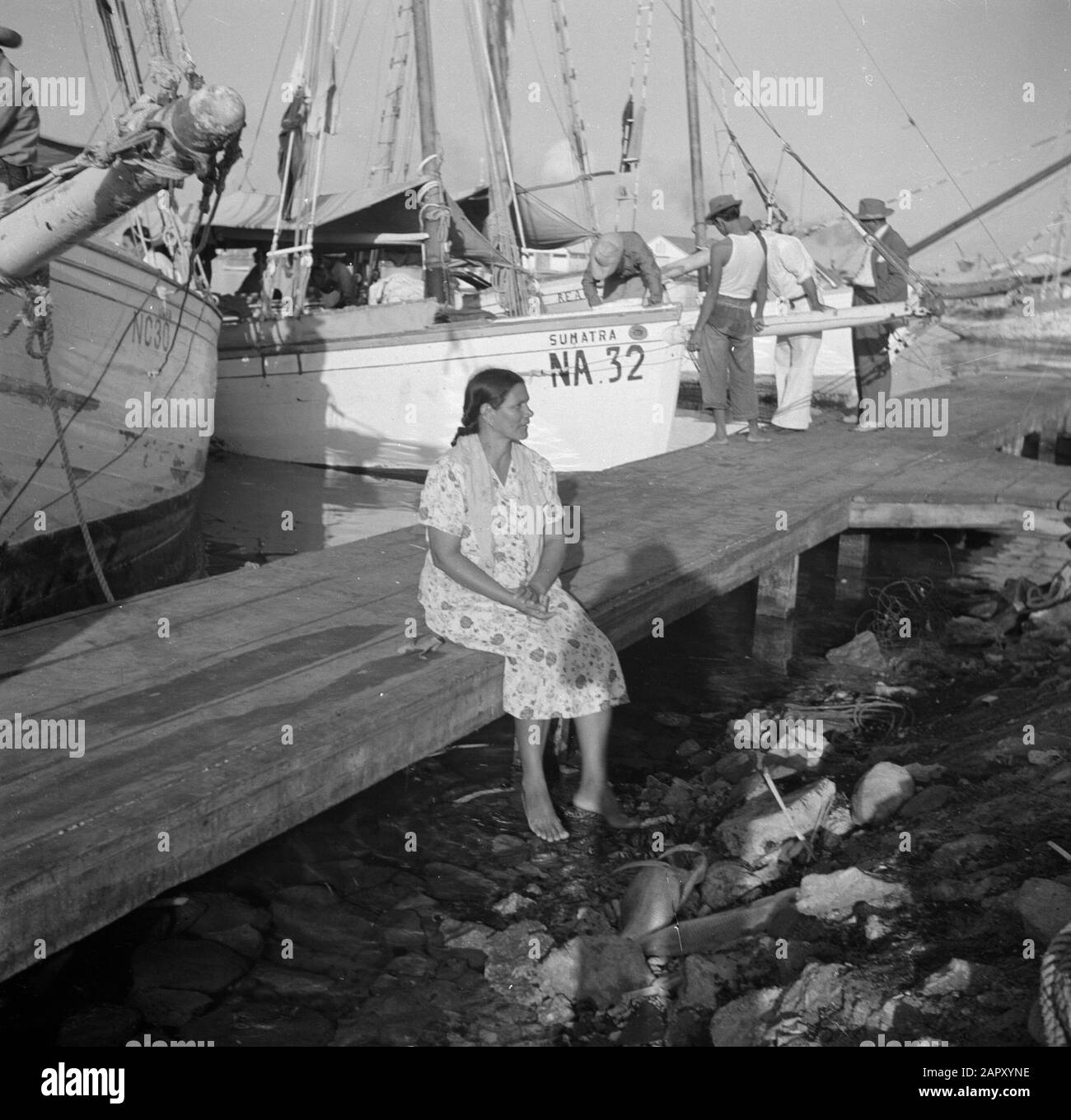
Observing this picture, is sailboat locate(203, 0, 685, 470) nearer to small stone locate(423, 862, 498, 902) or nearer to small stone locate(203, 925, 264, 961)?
small stone locate(423, 862, 498, 902)

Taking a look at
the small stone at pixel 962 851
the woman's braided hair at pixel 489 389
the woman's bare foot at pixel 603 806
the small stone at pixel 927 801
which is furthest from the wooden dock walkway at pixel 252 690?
the small stone at pixel 962 851

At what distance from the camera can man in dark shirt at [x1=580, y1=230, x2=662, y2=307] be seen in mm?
12781

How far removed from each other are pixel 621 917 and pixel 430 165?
1286cm

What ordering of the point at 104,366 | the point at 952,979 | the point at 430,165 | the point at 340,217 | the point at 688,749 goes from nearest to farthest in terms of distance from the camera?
the point at 952,979 < the point at 688,749 < the point at 104,366 < the point at 430,165 < the point at 340,217

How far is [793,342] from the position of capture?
10547 mm

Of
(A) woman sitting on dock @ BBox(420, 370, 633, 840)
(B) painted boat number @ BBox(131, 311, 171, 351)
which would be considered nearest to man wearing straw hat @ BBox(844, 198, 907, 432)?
(B) painted boat number @ BBox(131, 311, 171, 351)

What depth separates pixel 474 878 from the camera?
436 cm

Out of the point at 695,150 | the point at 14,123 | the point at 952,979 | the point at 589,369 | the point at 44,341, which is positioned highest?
the point at 695,150

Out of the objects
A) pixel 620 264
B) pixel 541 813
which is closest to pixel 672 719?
pixel 541 813

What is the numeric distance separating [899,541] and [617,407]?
4.06 m

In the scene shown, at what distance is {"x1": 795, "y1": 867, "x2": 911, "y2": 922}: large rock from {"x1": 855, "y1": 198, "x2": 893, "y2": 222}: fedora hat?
8263 millimetres

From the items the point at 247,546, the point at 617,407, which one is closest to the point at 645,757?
the point at 247,546

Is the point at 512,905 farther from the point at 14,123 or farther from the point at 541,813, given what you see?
the point at 14,123
